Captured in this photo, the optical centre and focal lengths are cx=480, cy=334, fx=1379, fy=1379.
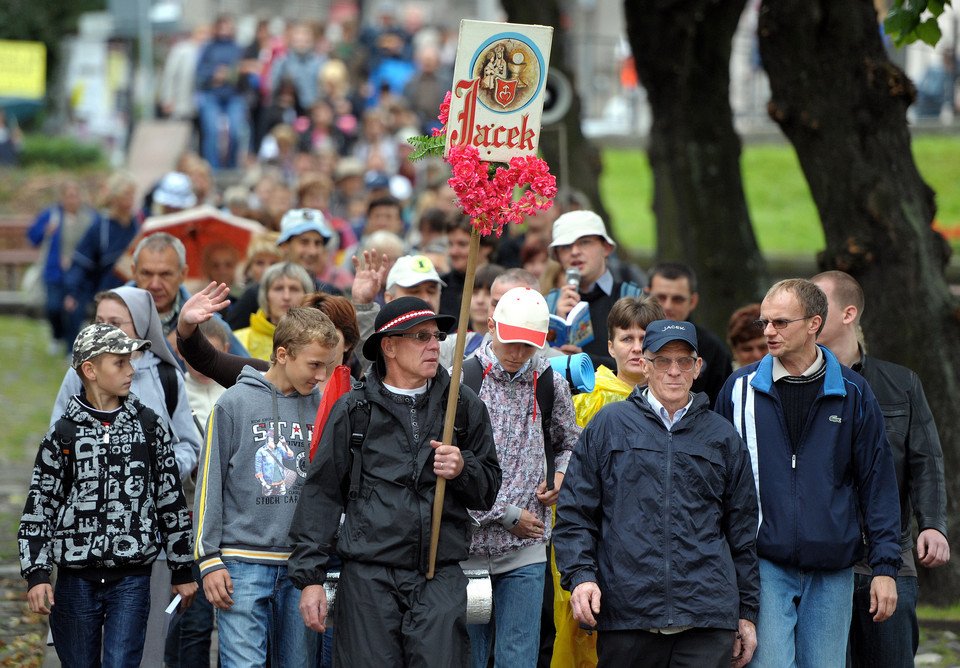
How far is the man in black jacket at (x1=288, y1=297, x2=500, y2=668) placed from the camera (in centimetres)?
552

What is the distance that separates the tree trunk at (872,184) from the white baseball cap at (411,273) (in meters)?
2.94

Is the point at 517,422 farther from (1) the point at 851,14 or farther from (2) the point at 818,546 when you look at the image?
(1) the point at 851,14

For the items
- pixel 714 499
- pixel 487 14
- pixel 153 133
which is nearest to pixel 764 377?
pixel 714 499

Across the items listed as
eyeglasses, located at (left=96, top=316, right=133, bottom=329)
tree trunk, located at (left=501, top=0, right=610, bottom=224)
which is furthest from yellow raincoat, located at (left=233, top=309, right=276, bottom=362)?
tree trunk, located at (left=501, top=0, right=610, bottom=224)

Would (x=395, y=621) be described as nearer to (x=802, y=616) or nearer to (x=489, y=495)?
(x=489, y=495)

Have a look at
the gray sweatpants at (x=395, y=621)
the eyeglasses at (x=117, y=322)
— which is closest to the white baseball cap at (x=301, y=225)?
the eyeglasses at (x=117, y=322)

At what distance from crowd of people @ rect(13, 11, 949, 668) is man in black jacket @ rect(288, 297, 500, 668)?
1 cm

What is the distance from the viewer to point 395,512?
219 inches

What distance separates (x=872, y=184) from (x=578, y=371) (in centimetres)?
327

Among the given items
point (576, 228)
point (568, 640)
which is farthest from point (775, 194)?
point (568, 640)

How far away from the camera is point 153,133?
76.1 ft

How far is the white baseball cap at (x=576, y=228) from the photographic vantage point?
27.1ft

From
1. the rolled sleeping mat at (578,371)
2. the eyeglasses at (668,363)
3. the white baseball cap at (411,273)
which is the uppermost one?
the white baseball cap at (411,273)

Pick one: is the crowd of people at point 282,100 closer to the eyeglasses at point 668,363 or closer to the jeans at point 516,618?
the jeans at point 516,618
